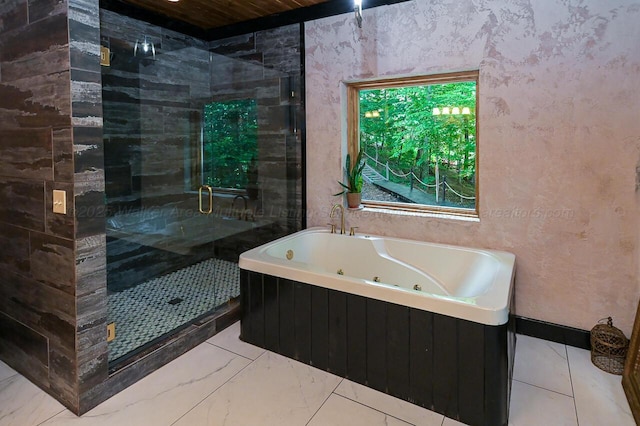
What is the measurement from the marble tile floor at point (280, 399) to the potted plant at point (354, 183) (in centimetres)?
147

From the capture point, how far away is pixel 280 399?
2.10 metres

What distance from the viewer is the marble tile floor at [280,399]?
1932mm

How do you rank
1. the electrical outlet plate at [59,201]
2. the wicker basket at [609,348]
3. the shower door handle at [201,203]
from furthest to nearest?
1. the shower door handle at [201,203]
2. the wicker basket at [609,348]
3. the electrical outlet plate at [59,201]

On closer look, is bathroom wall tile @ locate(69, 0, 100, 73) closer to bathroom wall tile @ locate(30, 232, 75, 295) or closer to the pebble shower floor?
bathroom wall tile @ locate(30, 232, 75, 295)

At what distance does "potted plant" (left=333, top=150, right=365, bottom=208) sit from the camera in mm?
3395

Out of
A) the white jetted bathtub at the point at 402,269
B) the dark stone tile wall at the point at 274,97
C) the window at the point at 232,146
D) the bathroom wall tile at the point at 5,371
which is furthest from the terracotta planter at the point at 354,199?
the bathroom wall tile at the point at 5,371

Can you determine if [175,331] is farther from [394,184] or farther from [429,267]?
[394,184]

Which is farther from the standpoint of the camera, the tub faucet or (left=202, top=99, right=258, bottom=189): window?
(left=202, top=99, right=258, bottom=189): window

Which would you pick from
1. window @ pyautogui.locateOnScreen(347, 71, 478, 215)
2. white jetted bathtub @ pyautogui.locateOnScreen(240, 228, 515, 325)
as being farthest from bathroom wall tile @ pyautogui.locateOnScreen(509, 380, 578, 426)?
window @ pyautogui.locateOnScreen(347, 71, 478, 215)

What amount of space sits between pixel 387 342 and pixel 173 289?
6.98 ft

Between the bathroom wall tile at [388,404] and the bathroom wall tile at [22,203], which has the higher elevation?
the bathroom wall tile at [22,203]

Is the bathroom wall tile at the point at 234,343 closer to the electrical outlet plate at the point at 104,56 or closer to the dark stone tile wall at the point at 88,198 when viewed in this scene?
the dark stone tile wall at the point at 88,198

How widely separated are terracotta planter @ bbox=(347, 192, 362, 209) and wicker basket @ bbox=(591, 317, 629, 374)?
1.89m

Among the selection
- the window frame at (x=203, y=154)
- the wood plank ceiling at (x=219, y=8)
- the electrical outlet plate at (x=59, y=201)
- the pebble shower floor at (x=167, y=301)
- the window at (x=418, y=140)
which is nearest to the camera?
the electrical outlet plate at (x=59, y=201)
